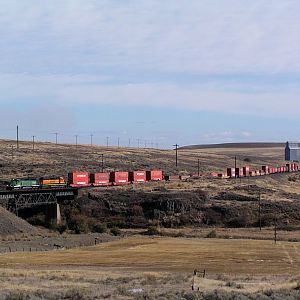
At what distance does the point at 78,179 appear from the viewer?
4432 inches

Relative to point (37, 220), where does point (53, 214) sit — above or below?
→ above

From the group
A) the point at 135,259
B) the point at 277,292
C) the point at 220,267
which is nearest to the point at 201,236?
the point at 135,259

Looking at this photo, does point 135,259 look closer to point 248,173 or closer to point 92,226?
point 92,226

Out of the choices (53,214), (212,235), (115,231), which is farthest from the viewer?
(53,214)

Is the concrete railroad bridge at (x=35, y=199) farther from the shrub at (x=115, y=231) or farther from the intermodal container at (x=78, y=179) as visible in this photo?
the intermodal container at (x=78, y=179)

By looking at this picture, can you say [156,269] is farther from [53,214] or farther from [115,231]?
[53,214]

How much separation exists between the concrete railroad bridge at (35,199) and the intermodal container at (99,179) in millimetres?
14425

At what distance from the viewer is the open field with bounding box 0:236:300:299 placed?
33.0m

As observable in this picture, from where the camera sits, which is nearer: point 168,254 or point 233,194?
point 168,254

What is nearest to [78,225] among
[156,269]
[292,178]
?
[156,269]

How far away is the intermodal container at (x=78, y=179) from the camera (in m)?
111

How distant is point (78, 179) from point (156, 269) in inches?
2385

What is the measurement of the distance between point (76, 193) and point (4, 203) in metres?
12.4

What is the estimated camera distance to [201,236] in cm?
8888
